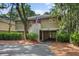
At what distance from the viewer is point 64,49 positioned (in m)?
8.56

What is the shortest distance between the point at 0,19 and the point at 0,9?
146mm

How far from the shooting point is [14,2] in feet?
28.0

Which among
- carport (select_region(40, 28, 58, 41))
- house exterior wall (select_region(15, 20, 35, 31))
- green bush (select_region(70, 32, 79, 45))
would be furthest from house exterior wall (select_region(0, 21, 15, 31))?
green bush (select_region(70, 32, 79, 45))

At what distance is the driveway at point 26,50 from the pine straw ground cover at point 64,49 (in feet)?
0.24

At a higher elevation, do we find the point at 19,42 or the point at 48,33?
the point at 48,33

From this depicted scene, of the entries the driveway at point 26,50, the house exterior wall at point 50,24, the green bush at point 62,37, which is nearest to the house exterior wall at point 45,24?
the house exterior wall at point 50,24

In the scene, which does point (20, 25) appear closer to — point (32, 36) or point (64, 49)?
point (32, 36)

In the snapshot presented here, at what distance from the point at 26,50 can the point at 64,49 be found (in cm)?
55

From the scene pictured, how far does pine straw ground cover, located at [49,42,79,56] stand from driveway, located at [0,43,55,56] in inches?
2.9

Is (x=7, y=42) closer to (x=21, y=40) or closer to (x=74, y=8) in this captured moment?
(x=21, y=40)

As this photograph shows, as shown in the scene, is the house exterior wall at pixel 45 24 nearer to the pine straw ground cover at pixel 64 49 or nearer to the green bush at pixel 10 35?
the green bush at pixel 10 35

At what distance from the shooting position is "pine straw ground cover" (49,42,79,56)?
853 cm

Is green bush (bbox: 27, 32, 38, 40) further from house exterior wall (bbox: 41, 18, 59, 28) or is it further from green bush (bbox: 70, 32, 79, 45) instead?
green bush (bbox: 70, 32, 79, 45)

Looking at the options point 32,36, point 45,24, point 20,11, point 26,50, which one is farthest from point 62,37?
point 20,11
